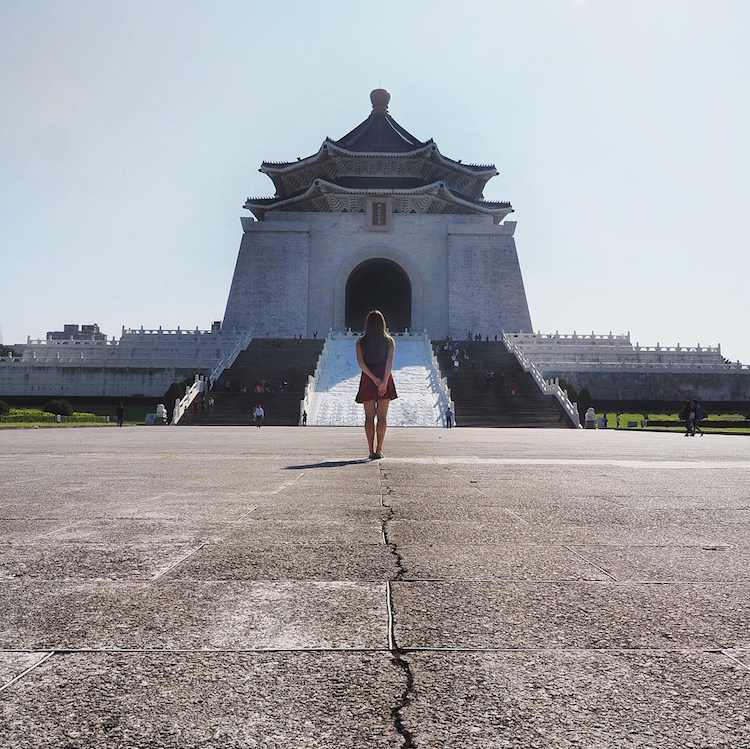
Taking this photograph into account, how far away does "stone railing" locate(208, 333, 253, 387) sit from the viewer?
94.0 feet

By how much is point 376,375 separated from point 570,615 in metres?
5.85

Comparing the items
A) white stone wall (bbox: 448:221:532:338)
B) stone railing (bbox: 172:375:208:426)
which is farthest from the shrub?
white stone wall (bbox: 448:221:532:338)

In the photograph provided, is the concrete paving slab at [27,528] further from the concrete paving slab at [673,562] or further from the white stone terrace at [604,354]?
the white stone terrace at [604,354]

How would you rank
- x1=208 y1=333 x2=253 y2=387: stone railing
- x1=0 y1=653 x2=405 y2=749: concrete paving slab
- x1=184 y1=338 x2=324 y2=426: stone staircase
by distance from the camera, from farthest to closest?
x1=208 y1=333 x2=253 y2=387: stone railing, x1=184 y1=338 x2=324 y2=426: stone staircase, x1=0 y1=653 x2=405 y2=749: concrete paving slab

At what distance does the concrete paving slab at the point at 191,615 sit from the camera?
1604 millimetres

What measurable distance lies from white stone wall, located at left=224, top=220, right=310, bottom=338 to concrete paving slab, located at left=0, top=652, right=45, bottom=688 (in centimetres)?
4300

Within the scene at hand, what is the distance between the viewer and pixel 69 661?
1.47 m

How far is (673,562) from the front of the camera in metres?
2.54

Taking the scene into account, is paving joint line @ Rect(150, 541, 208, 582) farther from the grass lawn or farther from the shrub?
the shrub

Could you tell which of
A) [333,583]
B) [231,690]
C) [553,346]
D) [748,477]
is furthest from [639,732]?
[553,346]

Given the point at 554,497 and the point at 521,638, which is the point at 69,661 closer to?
the point at 521,638

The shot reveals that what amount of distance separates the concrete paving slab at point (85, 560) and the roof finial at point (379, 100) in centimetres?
5329

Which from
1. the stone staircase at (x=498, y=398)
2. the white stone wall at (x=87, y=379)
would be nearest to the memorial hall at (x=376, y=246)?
the white stone wall at (x=87, y=379)

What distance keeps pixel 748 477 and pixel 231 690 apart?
577 centimetres
